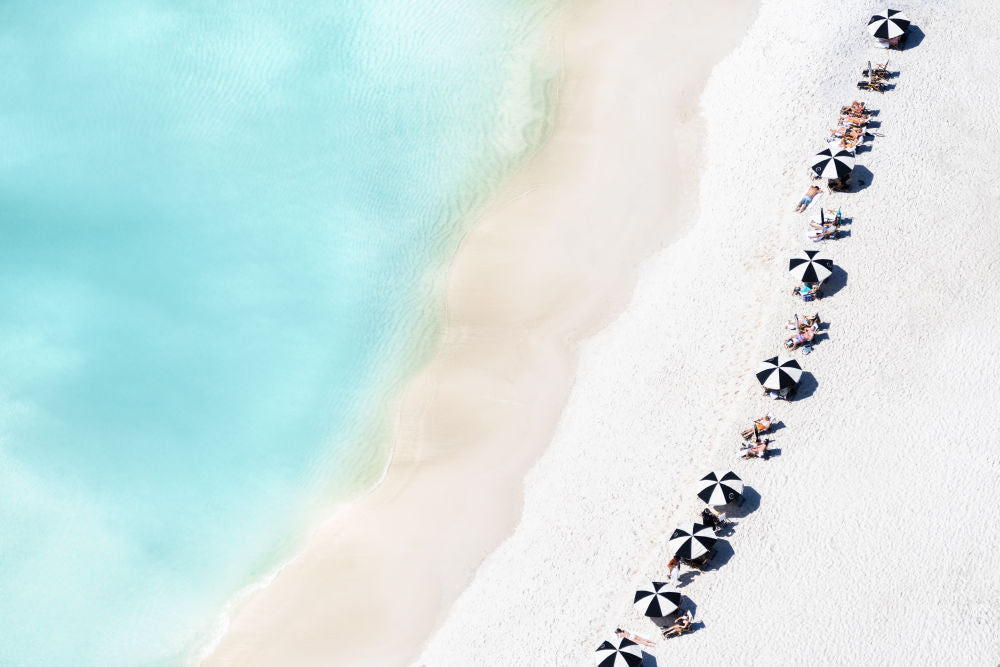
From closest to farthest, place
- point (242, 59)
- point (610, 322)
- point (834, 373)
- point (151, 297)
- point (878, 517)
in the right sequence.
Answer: point (878, 517), point (834, 373), point (610, 322), point (151, 297), point (242, 59)

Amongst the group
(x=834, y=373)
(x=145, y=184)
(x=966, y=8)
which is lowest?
(x=834, y=373)

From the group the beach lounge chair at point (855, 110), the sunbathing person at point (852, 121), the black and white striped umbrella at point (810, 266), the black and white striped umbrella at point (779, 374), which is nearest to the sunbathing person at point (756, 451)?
the black and white striped umbrella at point (779, 374)

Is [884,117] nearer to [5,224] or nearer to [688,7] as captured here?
[688,7]

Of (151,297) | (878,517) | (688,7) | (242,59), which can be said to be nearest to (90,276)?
(151,297)

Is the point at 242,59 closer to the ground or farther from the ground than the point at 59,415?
farther from the ground

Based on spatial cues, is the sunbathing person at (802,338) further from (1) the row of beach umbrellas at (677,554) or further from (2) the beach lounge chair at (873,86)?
(2) the beach lounge chair at (873,86)

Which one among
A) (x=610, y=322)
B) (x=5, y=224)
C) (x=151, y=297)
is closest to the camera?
(x=610, y=322)

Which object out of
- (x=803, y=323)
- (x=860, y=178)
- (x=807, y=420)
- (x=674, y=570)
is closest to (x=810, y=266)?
(x=803, y=323)

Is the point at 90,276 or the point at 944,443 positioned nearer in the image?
the point at 944,443
